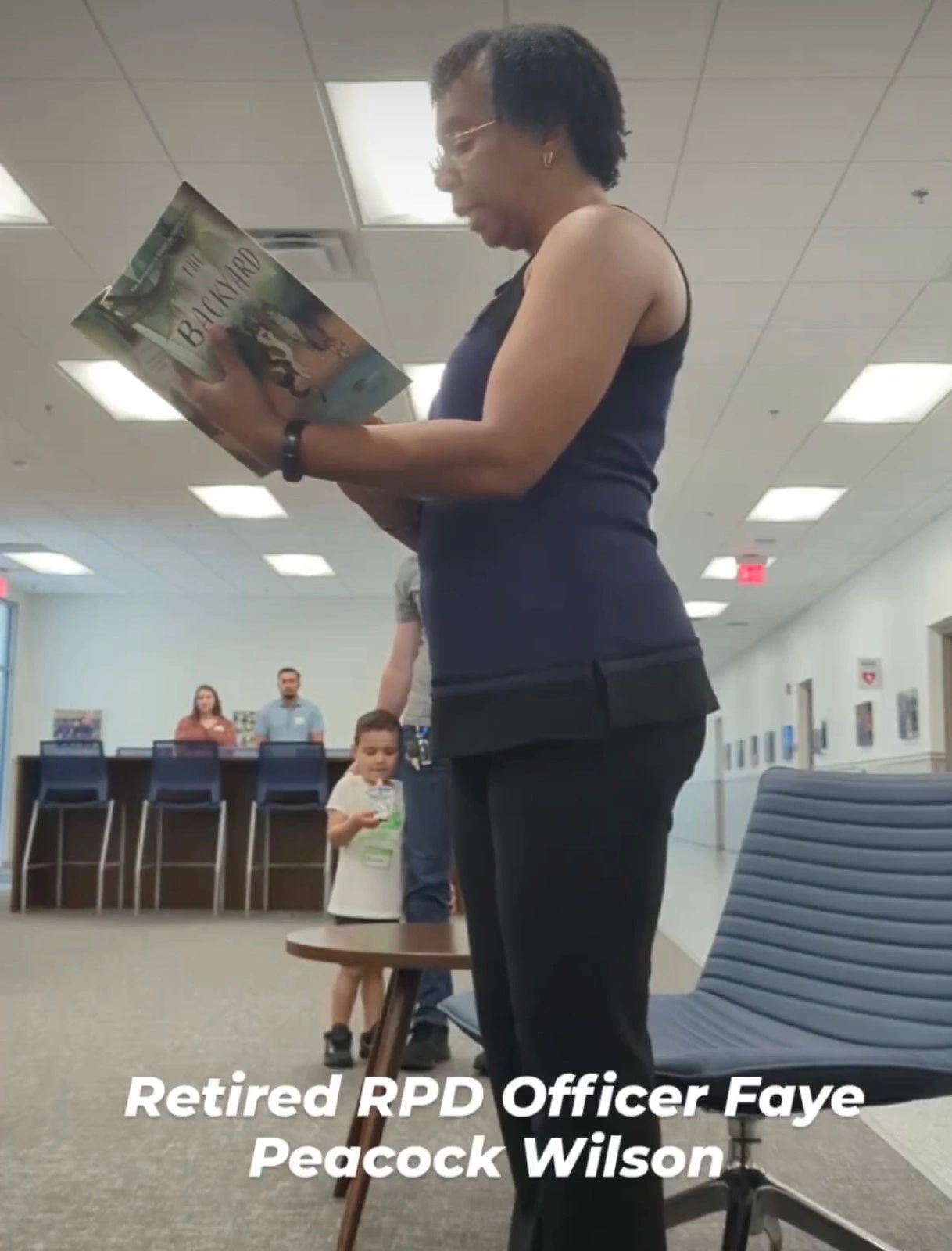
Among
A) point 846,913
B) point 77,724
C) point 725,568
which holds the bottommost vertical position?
point 846,913

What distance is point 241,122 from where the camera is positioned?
422 cm

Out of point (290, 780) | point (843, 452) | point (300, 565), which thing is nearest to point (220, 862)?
point (290, 780)

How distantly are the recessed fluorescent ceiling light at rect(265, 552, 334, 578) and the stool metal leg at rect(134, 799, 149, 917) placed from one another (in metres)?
4.23

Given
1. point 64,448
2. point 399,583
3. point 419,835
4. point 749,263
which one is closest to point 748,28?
point 749,263

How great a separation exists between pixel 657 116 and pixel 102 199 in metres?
2.15

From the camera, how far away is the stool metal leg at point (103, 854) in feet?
24.8

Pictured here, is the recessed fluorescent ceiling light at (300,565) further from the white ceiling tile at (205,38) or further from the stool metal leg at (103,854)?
the white ceiling tile at (205,38)

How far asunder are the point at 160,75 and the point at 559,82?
335cm

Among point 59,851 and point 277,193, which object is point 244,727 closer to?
point 59,851

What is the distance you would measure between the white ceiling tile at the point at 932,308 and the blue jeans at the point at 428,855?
366 centimetres

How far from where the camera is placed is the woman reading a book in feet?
3.06

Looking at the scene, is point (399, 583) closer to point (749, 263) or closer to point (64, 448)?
point (749, 263)

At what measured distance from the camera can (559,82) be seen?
1072 millimetres

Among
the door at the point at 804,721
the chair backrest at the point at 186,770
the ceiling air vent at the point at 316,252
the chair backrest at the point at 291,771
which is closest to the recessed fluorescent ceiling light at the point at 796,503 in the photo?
the chair backrest at the point at 291,771
